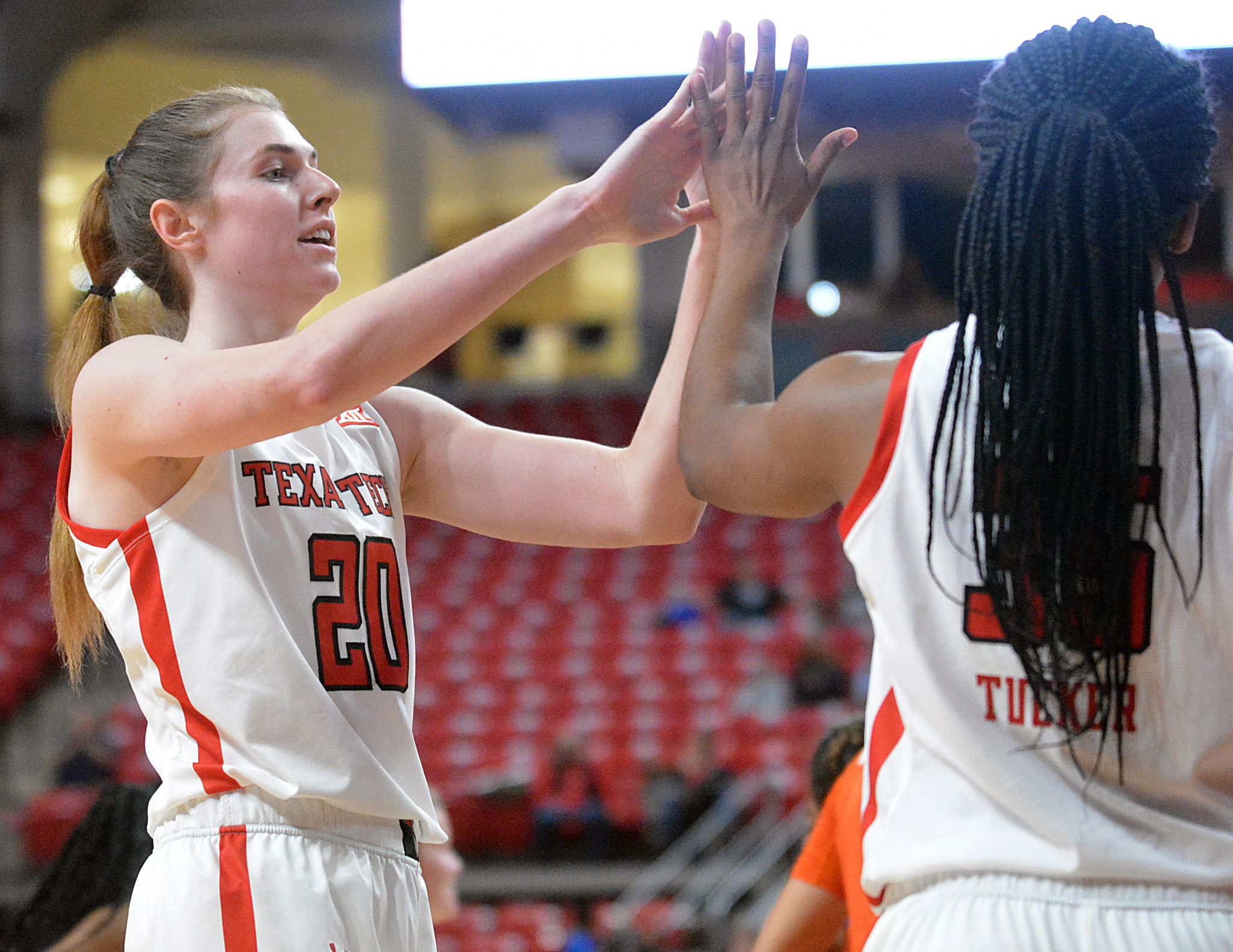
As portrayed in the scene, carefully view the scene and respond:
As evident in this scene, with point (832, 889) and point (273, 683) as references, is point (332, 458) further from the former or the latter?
point (832, 889)

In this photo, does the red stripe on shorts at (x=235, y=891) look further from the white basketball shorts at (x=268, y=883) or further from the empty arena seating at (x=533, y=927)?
the empty arena seating at (x=533, y=927)

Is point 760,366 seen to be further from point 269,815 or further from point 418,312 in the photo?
point 269,815

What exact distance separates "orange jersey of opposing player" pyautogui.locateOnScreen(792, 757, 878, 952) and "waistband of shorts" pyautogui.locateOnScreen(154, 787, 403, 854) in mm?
1061

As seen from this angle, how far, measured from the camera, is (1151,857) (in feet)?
4.48

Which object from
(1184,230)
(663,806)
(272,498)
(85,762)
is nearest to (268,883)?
(272,498)

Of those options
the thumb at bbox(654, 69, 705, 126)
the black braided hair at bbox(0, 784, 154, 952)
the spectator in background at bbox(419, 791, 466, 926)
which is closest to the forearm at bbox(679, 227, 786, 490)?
the thumb at bbox(654, 69, 705, 126)

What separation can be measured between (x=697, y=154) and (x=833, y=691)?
26.5ft

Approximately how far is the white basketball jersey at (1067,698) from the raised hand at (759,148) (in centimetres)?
35

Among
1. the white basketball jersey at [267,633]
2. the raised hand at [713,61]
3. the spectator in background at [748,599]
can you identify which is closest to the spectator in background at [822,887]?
the white basketball jersey at [267,633]

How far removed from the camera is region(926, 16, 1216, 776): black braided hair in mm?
1349

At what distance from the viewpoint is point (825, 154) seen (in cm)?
179

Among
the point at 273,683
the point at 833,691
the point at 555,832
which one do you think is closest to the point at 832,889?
the point at 273,683

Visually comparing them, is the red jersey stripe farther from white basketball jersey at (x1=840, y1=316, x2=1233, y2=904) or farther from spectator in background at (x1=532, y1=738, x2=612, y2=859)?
spectator in background at (x1=532, y1=738, x2=612, y2=859)

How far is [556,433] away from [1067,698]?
1253 cm
